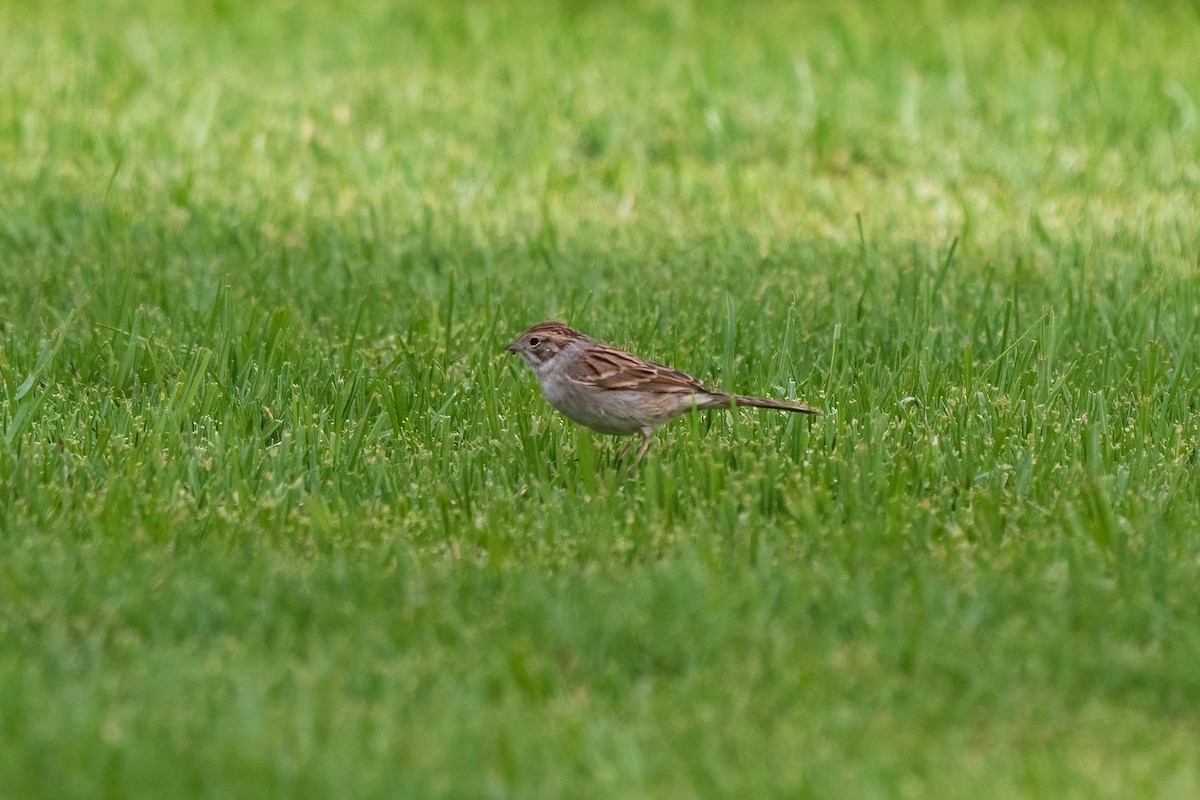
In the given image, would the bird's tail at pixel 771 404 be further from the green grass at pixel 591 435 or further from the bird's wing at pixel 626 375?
the bird's wing at pixel 626 375

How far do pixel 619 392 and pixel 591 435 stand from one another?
→ 354 millimetres

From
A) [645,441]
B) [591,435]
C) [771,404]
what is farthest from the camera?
[591,435]

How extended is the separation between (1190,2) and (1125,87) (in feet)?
11.6

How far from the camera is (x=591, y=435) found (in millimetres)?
6797

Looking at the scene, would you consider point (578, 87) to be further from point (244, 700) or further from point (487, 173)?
point (244, 700)

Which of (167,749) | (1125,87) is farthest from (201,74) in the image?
(167,749)

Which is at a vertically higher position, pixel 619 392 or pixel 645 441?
pixel 619 392

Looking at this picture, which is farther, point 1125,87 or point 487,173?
point 1125,87

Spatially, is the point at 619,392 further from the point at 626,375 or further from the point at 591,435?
the point at 591,435

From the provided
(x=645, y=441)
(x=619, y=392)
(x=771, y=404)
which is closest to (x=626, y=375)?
(x=619, y=392)

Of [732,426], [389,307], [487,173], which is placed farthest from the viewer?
[487,173]

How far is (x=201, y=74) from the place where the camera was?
1292 cm

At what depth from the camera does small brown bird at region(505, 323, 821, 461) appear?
21.4 ft

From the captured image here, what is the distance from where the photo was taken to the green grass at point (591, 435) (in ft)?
14.2
